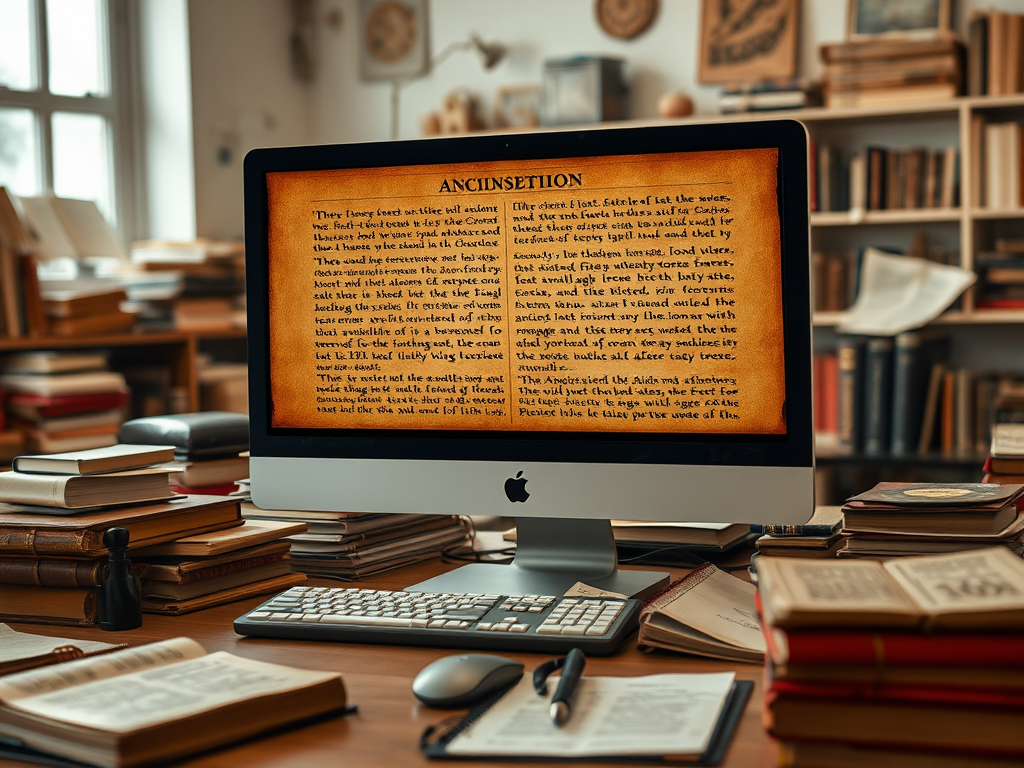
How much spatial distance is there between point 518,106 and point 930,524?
3017 millimetres

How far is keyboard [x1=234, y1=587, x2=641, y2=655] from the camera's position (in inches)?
38.6

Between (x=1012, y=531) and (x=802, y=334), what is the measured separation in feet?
0.91

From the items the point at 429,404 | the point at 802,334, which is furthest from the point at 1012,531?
the point at 429,404

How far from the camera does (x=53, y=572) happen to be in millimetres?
1121

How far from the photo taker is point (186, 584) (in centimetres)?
117

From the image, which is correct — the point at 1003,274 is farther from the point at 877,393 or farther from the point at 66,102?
the point at 66,102

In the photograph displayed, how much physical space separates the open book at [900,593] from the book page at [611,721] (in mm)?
102

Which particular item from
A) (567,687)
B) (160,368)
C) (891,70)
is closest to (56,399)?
(160,368)

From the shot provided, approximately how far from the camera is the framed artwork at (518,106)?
Result: 3.80 m

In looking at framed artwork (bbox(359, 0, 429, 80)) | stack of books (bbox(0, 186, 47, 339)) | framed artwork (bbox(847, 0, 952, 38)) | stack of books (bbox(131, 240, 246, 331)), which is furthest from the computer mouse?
framed artwork (bbox(359, 0, 429, 80))

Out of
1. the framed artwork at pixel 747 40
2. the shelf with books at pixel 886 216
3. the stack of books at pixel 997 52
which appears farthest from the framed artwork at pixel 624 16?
the stack of books at pixel 997 52

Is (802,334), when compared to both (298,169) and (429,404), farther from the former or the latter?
(298,169)

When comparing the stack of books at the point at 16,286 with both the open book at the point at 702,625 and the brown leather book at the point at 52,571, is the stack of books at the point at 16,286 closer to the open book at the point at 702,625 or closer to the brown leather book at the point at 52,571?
the brown leather book at the point at 52,571

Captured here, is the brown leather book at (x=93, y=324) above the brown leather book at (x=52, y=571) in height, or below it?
above
